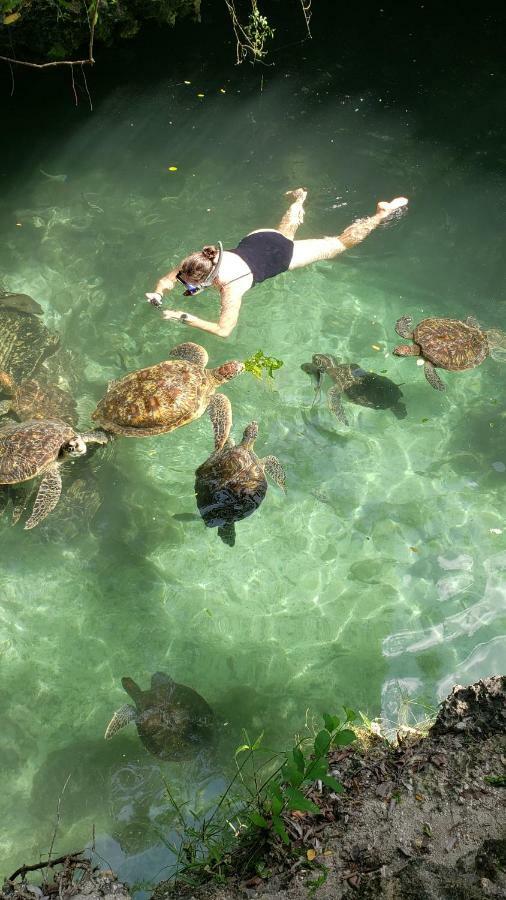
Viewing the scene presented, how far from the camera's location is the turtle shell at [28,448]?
17.4 feet

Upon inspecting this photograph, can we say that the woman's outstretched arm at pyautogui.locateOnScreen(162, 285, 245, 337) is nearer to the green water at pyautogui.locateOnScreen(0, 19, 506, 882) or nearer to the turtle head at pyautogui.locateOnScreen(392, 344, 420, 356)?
the green water at pyautogui.locateOnScreen(0, 19, 506, 882)

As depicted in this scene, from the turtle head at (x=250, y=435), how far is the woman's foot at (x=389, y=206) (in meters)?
3.75

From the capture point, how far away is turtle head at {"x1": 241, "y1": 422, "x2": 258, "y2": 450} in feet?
18.5

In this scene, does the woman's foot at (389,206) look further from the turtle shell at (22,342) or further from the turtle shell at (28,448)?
the turtle shell at (28,448)

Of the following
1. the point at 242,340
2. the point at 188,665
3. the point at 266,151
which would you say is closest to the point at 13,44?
the point at 266,151

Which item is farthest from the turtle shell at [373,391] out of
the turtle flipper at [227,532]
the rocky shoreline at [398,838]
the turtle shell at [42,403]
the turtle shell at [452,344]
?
the rocky shoreline at [398,838]

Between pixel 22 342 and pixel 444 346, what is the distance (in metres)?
4.64

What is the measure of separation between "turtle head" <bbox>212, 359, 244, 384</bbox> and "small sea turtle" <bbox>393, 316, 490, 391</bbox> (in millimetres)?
1792

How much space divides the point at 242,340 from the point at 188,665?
3.66 m

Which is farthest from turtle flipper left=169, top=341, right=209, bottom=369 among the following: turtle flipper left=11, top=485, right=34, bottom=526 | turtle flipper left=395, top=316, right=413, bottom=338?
turtle flipper left=395, top=316, right=413, bottom=338

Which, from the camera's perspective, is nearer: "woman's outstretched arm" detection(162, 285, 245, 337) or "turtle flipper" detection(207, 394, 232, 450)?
"turtle flipper" detection(207, 394, 232, 450)

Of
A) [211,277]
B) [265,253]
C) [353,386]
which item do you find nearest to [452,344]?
[353,386]

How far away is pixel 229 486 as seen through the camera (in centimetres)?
523

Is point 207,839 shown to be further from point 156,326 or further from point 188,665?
point 156,326
